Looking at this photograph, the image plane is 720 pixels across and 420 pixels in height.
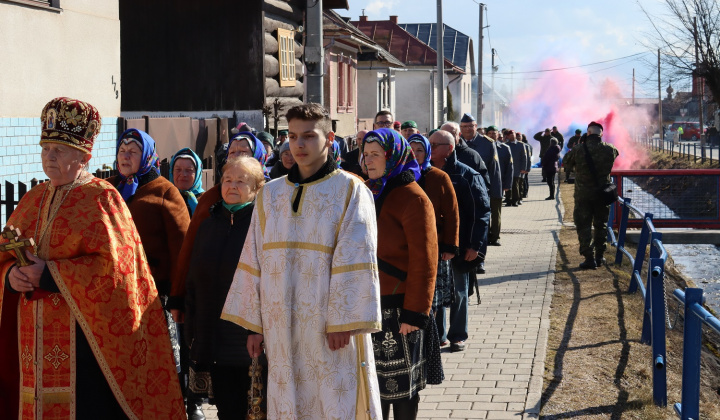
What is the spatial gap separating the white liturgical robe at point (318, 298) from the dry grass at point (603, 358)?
2.68 metres

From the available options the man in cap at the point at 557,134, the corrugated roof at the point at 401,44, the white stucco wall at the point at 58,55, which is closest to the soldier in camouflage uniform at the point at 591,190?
the white stucco wall at the point at 58,55

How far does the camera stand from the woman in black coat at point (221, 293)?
207 inches

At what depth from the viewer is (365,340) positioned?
4426 millimetres

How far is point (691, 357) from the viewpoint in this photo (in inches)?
219

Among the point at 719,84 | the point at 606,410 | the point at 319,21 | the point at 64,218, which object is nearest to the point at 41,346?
the point at 64,218

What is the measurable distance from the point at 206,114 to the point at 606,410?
40.7 ft

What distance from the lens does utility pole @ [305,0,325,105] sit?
12234mm

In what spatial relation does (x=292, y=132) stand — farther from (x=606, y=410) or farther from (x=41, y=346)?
(x=606, y=410)

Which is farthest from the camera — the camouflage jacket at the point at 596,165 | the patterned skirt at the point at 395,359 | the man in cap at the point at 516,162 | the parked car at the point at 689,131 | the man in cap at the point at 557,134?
the parked car at the point at 689,131

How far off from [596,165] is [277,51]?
758cm

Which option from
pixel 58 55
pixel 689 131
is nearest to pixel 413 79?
pixel 689 131

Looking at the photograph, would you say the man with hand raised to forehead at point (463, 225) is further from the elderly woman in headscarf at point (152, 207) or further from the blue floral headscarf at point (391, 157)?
the elderly woman in headscarf at point (152, 207)

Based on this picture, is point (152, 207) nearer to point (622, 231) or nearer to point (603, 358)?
point (603, 358)

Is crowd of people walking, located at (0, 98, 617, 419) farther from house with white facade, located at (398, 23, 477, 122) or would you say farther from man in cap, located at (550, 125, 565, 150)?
house with white facade, located at (398, 23, 477, 122)
